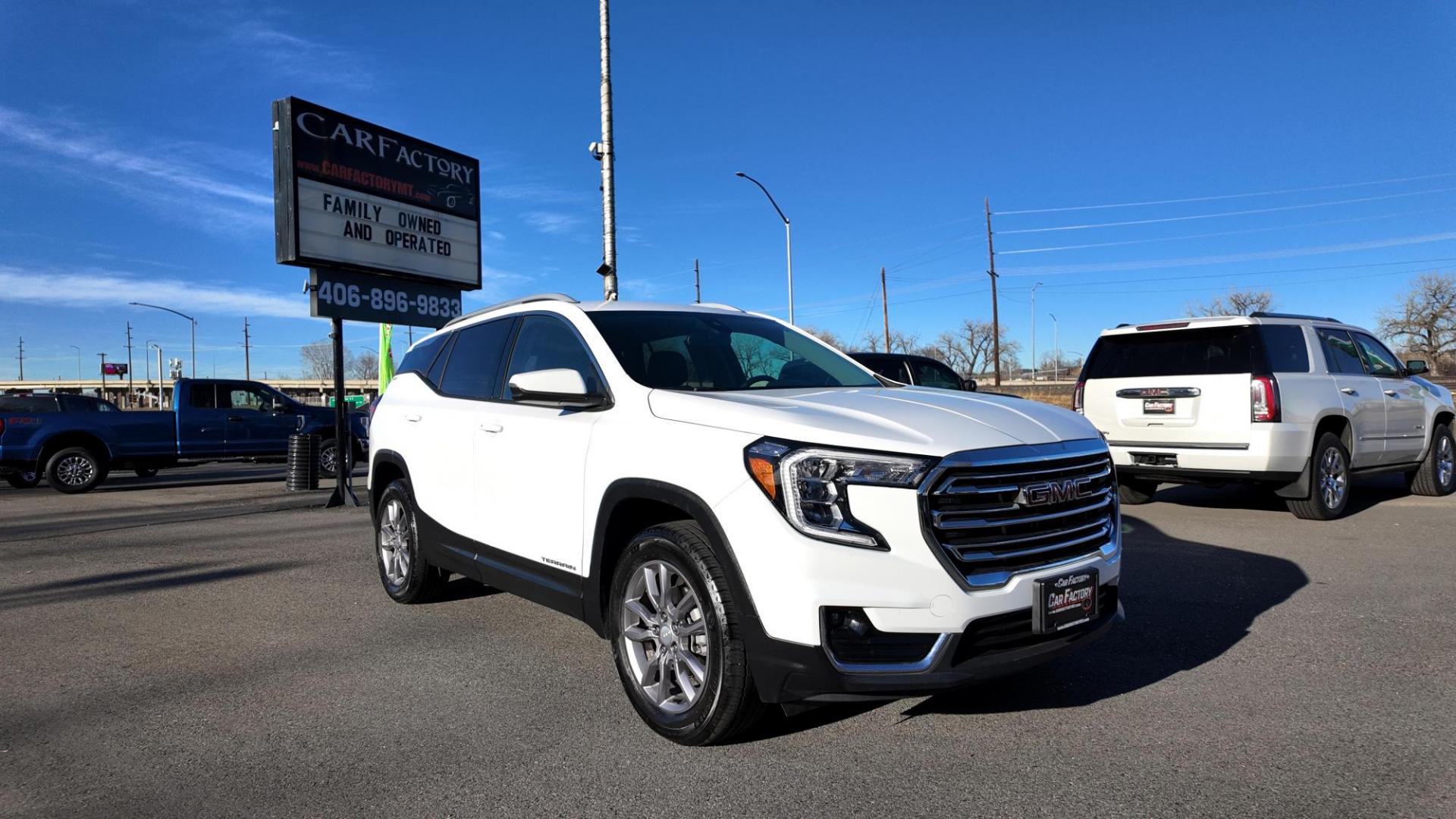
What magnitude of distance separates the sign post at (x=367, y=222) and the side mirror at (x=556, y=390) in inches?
326

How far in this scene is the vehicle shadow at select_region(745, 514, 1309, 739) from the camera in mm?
3674

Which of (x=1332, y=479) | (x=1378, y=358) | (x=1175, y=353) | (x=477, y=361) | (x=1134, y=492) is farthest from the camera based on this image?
(x=1134, y=492)

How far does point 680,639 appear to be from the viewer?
3332 mm

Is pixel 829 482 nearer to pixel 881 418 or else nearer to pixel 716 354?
pixel 881 418

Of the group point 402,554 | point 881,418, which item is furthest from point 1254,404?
point 402,554

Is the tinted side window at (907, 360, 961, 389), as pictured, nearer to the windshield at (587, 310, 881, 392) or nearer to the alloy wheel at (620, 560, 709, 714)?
the windshield at (587, 310, 881, 392)

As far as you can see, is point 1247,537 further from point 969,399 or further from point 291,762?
point 291,762

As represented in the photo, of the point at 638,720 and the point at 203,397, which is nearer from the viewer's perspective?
the point at 638,720

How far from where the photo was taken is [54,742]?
11.4 ft

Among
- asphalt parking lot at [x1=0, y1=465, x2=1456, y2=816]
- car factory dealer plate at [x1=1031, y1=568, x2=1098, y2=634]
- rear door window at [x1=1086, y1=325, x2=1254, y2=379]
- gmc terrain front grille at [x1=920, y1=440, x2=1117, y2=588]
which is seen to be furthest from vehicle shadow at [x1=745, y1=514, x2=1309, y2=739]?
rear door window at [x1=1086, y1=325, x2=1254, y2=379]

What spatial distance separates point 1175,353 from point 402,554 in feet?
23.3

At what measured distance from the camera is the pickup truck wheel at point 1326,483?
802 cm

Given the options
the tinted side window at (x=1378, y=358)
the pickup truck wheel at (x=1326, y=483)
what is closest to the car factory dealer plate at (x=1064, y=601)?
the pickup truck wheel at (x=1326, y=483)

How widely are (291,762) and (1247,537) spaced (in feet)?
24.0
